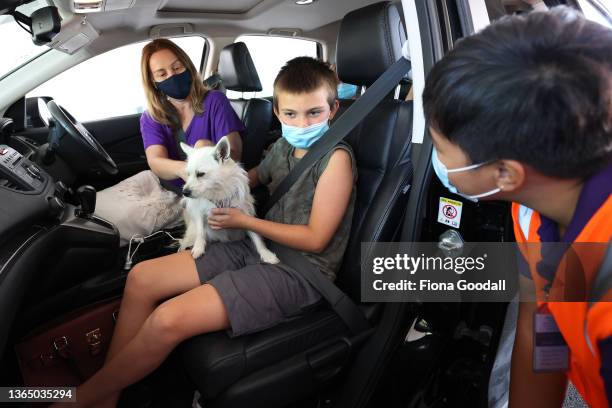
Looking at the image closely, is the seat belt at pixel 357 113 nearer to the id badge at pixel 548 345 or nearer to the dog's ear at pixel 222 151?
the dog's ear at pixel 222 151

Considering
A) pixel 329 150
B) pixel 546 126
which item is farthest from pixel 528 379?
pixel 329 150

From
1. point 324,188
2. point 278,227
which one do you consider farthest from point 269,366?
point 324,188

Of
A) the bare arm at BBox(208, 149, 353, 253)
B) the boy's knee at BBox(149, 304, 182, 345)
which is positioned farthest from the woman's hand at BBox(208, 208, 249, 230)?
the boy's knee at BBox(149, 304, 182, 345)

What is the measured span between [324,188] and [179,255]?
2.01 feet

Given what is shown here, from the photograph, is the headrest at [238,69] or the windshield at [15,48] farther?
the headrest at [238,69]

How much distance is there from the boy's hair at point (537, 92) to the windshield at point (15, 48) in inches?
91.3

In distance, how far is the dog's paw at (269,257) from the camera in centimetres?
152

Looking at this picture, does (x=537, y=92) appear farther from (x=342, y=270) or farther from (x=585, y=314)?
(x=342, y=270)

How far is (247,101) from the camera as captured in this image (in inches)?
139

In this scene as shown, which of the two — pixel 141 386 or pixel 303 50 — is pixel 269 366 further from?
pixel 303 50

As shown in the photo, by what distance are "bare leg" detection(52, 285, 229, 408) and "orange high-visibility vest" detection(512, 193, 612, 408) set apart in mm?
895

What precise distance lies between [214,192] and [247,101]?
7.10 feet

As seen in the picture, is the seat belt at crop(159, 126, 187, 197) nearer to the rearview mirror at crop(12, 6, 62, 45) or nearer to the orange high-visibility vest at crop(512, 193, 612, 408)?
the rearview mirror at crop(12, 6, 62, 45)

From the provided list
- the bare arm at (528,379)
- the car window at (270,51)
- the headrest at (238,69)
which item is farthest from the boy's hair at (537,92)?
the car window at (270,51)
